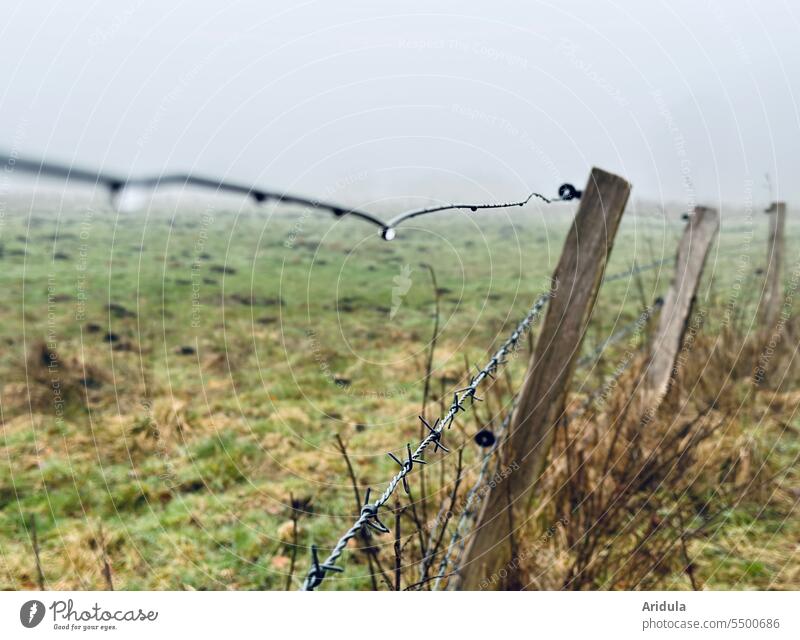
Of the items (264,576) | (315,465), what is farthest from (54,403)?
(264,576)

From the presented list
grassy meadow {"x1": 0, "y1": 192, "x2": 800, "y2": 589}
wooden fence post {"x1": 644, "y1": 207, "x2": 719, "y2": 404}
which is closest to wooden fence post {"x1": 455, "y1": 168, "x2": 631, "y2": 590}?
grassy meadow {"x1": 0, "y1": 192, "x2": 800, "y2": 589}

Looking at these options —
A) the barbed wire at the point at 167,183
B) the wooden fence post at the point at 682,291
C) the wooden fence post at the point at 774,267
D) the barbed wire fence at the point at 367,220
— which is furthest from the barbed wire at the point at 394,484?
the wooden fence post at the point at 774,267

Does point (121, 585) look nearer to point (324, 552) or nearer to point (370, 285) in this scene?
point (324, 552)

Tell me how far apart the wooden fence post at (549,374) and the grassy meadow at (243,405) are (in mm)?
242

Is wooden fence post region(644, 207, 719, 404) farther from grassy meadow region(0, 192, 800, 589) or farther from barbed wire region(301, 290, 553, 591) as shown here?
barbed wire region(301, 290, 553, 591)

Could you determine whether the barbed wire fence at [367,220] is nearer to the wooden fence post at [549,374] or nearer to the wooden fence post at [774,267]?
the wooden fence post at [549,374]

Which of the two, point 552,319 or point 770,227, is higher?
point 770,227

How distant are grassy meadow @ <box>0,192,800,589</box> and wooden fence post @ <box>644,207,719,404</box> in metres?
0.34

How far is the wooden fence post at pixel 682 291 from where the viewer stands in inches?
153

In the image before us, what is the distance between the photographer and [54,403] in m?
4.69

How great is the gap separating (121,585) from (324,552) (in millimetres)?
912

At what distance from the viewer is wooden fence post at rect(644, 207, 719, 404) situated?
3877 mm

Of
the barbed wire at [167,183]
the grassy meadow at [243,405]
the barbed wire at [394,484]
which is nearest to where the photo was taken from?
the barbed wire at [167,183]

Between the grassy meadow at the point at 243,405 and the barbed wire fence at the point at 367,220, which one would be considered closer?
the barbed wire fence at the point at 367,220
